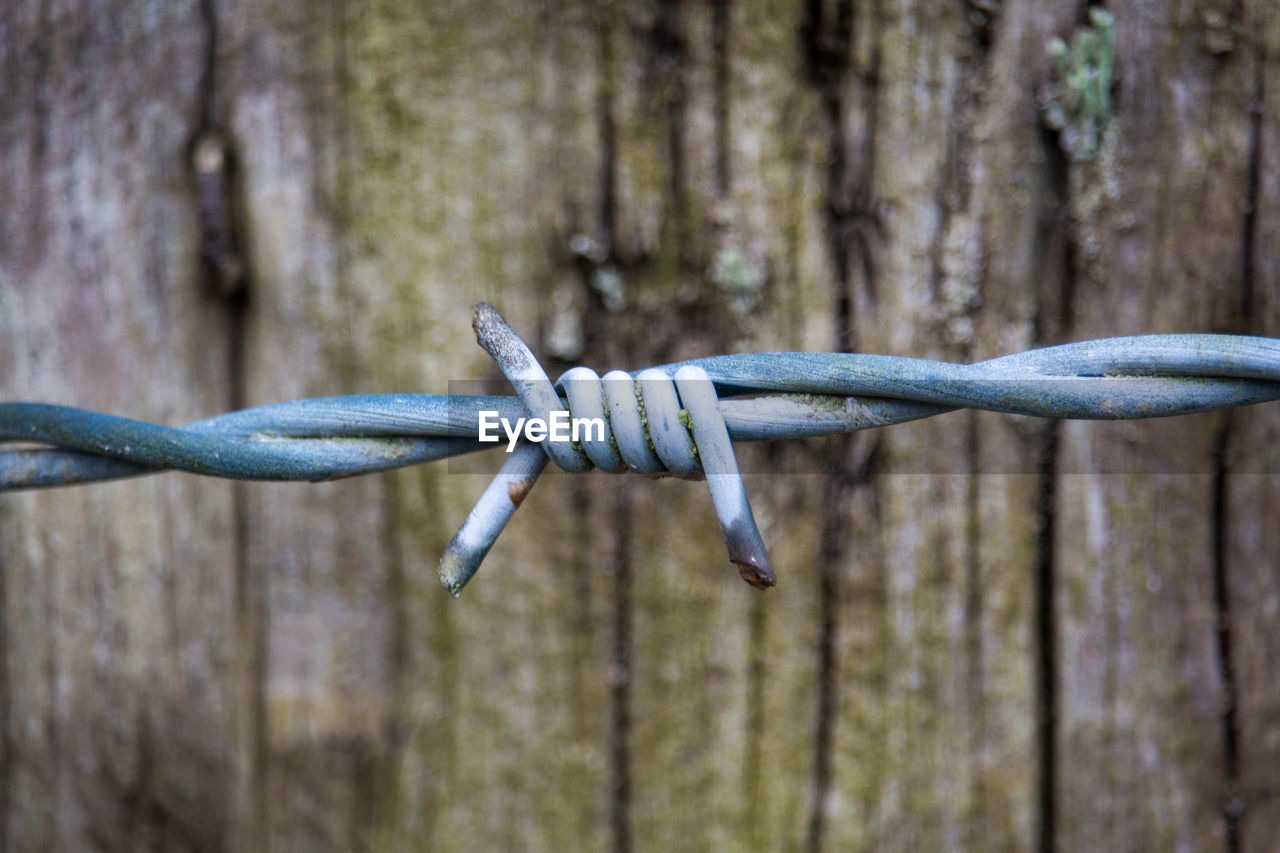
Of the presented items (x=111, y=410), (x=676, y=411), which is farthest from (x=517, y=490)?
(x=111, y=410)

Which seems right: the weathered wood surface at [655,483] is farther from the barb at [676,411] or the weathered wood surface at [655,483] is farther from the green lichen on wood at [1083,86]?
the barb at [676,411]

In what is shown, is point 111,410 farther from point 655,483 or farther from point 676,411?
point 676,411

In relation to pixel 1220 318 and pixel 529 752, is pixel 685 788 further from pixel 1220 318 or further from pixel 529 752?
pixel 1220 318

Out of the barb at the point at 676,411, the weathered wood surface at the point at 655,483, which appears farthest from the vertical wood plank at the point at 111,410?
the barb at the point at 676,411

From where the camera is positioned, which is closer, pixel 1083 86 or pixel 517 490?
pixel 517 490

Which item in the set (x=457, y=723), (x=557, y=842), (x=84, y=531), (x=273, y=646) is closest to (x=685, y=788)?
(x=557, y=842)

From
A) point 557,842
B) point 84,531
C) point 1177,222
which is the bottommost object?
point 557,842
